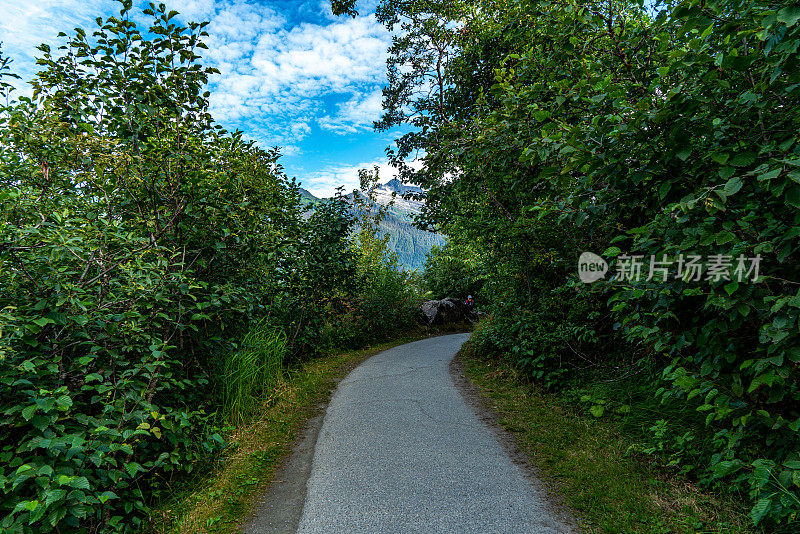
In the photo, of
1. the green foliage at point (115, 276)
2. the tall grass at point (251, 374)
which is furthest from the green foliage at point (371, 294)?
the green foliage at point (115, 276)

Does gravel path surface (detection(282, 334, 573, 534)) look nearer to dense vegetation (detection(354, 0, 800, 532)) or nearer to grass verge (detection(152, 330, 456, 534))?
grass verge (detection(152, 330, 456, 534))

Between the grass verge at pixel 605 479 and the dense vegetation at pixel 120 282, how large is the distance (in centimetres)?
349

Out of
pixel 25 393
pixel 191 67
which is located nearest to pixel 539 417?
pixel 25 393

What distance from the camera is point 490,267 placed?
704 cm

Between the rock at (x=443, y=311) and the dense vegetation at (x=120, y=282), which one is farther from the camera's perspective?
the rock at (x=443, y=311)

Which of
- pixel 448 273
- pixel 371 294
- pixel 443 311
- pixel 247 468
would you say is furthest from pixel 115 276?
pixel 448 273

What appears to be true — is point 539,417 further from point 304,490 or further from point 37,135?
point 37,135

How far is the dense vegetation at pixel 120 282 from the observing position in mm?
2480

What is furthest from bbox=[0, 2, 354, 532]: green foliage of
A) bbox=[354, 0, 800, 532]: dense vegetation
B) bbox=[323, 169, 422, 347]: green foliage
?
bbox=[323, 169, 422, 347]: green foliage

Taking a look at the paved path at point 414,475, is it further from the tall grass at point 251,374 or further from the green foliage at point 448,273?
the green foliage at point 448,273

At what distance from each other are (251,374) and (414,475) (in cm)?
280

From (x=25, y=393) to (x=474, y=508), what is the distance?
11.4 ft

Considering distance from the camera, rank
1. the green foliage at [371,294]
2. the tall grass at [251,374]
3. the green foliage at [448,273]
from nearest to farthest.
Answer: the tall grass at [251,374], the green foliage at [371,294], the green foliage at [448,273]

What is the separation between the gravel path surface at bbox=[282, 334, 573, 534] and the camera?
290 cm
